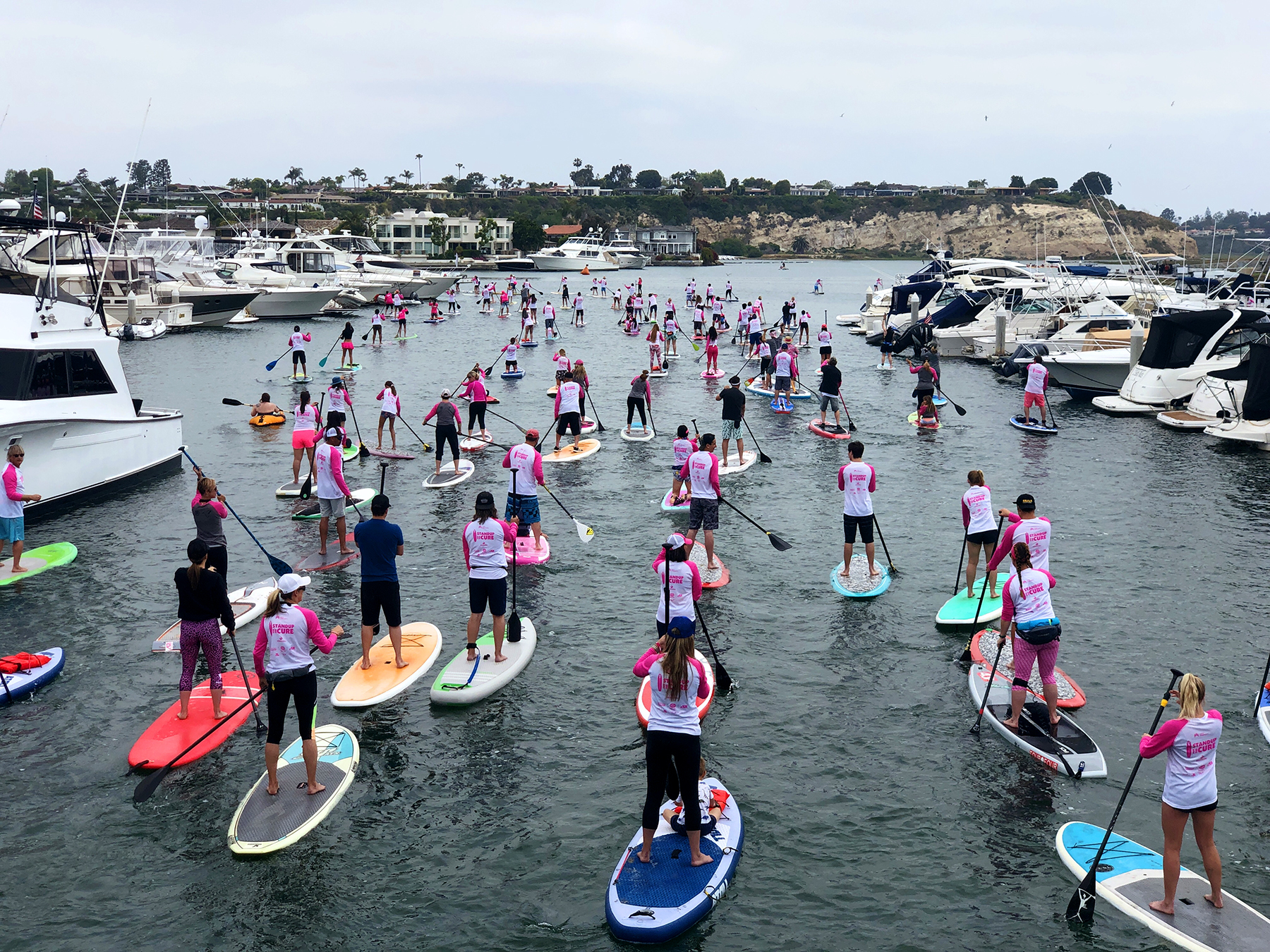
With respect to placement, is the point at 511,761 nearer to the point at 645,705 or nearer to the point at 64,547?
the point at 645,705

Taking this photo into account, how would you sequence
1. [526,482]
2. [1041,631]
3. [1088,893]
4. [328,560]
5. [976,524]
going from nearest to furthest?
1. [1088,893]
2. [1041,631]
3. [976,524]
4. [526,482]
5. [328,560]

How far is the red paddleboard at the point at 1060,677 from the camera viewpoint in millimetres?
10352

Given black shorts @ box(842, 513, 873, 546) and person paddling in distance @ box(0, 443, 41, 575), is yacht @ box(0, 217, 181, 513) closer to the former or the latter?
person paddling in distance @ box(0, 443, 41, 575)

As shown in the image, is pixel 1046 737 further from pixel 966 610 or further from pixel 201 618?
pixel 201 618

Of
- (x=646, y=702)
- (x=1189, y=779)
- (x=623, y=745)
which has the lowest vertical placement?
(x=623, y=745)

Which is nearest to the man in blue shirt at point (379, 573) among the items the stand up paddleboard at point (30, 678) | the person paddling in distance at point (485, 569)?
the person paddling in distance at point (485, 569)

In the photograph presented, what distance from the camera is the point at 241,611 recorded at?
500 inches

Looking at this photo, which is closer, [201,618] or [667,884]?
[667,884]

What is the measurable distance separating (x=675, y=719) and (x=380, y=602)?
4818 millimetres

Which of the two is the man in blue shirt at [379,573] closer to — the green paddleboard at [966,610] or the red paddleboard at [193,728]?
the red paddleboard at [193,728]

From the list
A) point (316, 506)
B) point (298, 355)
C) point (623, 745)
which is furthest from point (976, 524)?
point (298, 355)

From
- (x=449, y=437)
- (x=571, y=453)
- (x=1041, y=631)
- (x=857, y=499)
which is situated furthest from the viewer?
(x=571, y=453)

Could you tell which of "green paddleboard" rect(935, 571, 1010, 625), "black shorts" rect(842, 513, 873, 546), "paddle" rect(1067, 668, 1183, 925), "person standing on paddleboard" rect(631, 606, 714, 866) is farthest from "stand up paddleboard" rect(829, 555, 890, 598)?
"person standing on paddleboard" rect(631, 606, 714, 866)

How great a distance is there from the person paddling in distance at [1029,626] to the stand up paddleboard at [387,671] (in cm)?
634
